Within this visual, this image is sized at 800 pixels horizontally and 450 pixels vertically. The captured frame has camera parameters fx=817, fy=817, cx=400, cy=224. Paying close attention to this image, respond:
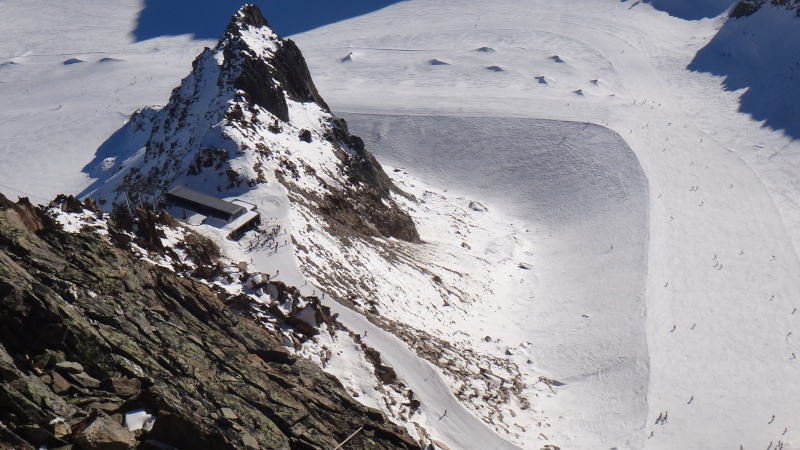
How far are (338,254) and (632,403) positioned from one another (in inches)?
404

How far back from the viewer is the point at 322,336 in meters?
19.5

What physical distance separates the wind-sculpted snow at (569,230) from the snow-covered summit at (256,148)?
6.79 m

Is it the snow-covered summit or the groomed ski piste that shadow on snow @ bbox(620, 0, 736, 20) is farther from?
the snow-covered summit

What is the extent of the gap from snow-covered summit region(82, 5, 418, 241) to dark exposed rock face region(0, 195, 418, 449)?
10396 mm

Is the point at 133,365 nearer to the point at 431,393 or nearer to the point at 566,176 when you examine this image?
the point at 431,393

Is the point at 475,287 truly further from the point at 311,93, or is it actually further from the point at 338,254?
the point at 311,93

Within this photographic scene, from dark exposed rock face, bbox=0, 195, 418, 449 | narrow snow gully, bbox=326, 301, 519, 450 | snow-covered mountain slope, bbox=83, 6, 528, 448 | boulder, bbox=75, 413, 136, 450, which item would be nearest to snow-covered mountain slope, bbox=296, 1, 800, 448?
narrow snow gully, bbox=326, 301, 519, 450

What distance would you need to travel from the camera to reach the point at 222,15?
7556cm

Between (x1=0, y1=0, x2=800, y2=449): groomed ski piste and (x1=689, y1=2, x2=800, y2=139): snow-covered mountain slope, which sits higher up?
(x1=689, y1=2, x2=800, y2=139): snow-covered mountain slope

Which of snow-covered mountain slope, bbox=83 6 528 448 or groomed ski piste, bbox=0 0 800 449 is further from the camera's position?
groomed ski piste, bbox=0 0 800 449

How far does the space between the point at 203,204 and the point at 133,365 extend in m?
13.5

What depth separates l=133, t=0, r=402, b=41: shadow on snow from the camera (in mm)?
72562

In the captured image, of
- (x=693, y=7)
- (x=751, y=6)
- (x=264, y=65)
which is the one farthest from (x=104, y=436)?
(x=693, y=7)

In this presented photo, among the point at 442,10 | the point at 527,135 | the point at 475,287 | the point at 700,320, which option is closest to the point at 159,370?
the point at 475,287
